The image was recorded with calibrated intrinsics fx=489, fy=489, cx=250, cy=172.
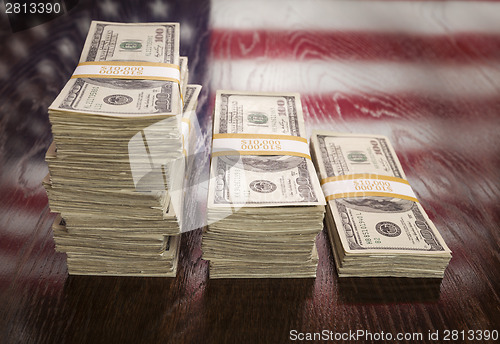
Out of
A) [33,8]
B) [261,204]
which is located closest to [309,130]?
[261,204]

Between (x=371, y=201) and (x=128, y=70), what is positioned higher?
(x=128, y=70)

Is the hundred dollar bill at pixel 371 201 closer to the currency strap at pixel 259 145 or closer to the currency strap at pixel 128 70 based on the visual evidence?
the currency strap at pixel 259 145

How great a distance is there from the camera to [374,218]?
105 centimetres

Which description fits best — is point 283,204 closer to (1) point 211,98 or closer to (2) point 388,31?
(1) point 211,98

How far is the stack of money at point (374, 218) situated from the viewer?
0.99 metres

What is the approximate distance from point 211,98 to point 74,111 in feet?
2.62

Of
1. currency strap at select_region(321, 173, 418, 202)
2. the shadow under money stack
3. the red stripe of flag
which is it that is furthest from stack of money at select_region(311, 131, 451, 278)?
the red stripe of flag

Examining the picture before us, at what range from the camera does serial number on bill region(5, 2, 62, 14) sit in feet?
6.65

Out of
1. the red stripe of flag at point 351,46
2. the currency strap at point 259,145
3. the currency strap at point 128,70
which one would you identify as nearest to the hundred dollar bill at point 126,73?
the currency strap at point 128,70

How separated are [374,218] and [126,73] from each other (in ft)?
1.98

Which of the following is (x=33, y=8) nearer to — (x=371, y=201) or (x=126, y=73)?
(x=126, y=73)

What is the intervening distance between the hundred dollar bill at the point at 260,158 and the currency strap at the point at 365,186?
11 cm

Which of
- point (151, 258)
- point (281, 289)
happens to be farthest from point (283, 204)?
point (151, 258)

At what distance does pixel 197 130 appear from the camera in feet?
4.60
